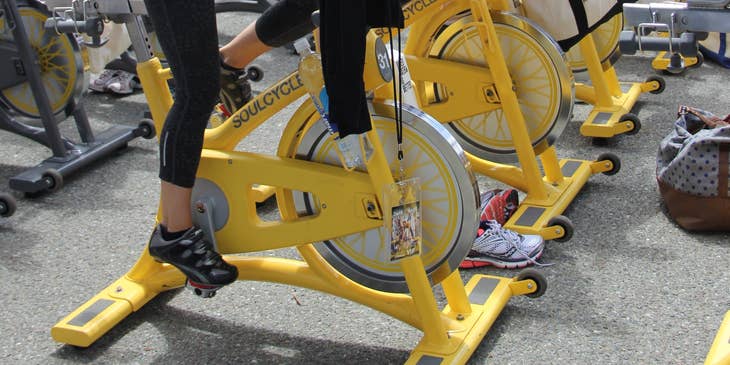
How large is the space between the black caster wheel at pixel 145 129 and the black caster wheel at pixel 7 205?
0.82 meters

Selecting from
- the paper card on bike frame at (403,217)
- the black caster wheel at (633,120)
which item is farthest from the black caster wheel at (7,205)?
the black caster wheel at (633,120)

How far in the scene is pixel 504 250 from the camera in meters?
3.21

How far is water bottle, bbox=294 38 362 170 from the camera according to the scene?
2.46 meters

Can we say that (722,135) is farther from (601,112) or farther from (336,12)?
(336,12)

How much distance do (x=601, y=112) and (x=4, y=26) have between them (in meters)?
2.50

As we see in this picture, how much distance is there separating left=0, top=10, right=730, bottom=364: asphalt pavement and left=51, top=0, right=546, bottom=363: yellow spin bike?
0.12 meters

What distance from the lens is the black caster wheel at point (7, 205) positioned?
3678mm

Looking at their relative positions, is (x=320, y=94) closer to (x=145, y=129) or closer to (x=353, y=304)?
(x=353, y=304)

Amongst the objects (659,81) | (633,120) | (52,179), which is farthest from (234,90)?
(659,81)

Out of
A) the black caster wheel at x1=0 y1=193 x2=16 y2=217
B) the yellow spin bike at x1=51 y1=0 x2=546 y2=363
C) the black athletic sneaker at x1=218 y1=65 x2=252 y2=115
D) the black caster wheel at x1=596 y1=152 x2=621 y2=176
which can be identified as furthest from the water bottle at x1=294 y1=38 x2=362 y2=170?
the black caster wheel at x1=0 y1=193 x2=16 y2=217

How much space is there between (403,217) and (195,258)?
0.62 metres

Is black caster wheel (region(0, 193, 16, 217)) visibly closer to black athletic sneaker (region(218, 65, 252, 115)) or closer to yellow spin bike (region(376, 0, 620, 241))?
black athletic sneaker (region(218, 65, 252, 115))

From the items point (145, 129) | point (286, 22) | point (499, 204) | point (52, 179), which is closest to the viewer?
point (286, 22)

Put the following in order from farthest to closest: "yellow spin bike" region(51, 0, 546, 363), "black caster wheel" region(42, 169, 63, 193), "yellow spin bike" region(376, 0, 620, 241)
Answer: "black caster wheel" region(42, 169, 63, 193)
"yellow spin bike" region(376, 0, 620, 241)
"yellow spin bike" region(51, 0, 546, 363)
